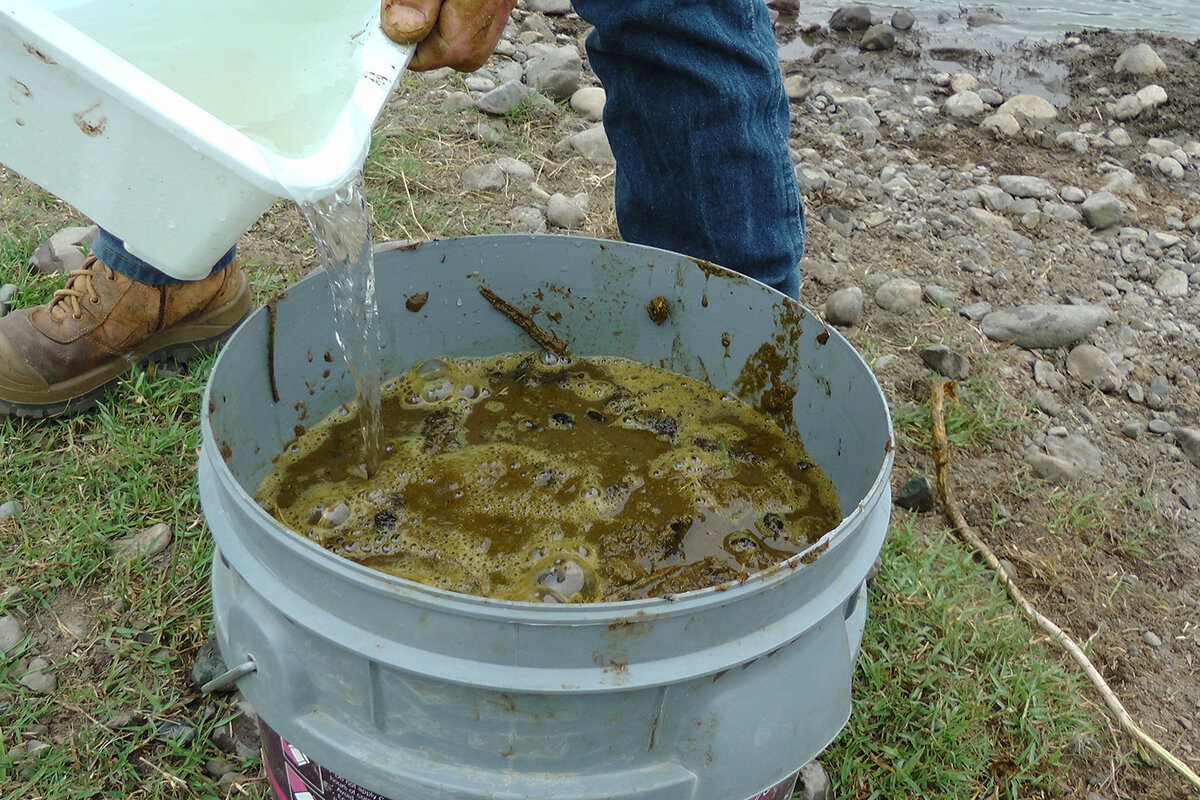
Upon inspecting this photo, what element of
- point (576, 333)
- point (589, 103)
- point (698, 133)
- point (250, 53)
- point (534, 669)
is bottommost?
point (589, 103)

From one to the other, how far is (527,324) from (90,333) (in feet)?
2.98

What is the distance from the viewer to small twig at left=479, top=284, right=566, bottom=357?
5.74 ft

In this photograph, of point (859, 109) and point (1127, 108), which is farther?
point (1127, 108)

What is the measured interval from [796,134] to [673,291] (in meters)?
1.98

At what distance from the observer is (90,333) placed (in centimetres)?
197

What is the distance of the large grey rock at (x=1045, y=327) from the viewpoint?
247 centimetres

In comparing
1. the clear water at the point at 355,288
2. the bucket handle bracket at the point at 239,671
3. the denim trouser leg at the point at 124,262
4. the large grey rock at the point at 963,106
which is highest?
the clear water at the point at 355,288

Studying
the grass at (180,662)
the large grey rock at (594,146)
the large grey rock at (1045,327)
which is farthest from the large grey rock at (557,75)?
the grass at (180,662)

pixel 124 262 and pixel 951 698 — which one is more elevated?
pixel 124 262

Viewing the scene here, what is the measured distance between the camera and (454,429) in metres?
1.69

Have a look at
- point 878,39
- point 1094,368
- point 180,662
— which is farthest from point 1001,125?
point 180,662

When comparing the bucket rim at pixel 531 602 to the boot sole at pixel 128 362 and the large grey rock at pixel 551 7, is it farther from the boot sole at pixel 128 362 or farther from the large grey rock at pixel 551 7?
the large grey rock at pixel 551 7

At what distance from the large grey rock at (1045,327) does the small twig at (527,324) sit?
126 cm

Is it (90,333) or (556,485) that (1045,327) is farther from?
(90,333)
